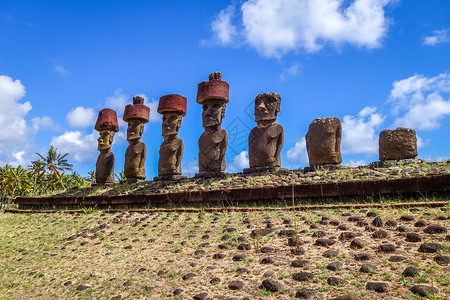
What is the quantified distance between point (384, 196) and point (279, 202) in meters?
1.73

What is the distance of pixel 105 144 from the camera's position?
1312cm

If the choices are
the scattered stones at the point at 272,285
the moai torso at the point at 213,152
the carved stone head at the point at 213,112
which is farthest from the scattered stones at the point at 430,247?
the carved stone head at the point at 213,112

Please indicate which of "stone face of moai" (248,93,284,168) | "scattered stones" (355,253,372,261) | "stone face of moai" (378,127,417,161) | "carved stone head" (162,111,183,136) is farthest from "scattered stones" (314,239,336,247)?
"carved stone head" (162,111,183,136)

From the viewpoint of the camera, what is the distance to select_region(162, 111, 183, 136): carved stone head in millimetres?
11320

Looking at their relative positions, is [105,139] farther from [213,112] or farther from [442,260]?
[442,260]

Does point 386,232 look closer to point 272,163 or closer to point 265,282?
point 265,282

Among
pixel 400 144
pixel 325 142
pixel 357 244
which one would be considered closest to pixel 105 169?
pixel 325 142

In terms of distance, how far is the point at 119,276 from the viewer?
3779mm

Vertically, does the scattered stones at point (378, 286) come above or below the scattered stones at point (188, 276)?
above

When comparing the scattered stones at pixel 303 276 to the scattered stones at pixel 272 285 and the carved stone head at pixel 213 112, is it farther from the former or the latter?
the carved stone head at pixel 213 112

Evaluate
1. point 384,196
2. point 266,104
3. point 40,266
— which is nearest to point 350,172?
point 384,196

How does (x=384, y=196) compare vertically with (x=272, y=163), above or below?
below

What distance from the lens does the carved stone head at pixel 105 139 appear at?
1310cm

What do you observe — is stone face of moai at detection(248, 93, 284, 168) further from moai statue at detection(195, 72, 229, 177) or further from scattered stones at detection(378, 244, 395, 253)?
scattered stones at detection(378, 244, 395, 253)
